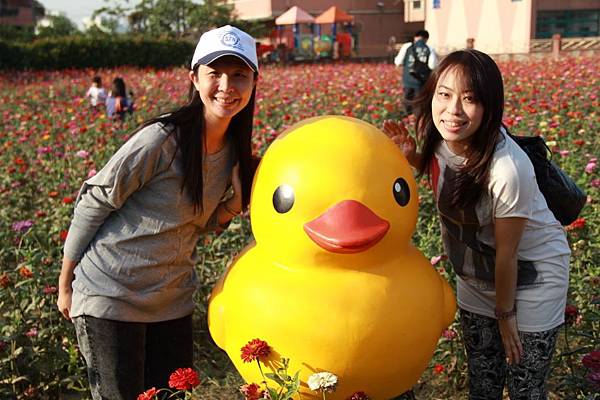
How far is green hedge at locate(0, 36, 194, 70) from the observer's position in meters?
19.2

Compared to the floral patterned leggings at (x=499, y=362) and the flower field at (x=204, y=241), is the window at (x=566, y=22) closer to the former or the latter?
the flower field at (x=204, y=241)

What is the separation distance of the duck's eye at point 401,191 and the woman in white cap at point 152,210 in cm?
45

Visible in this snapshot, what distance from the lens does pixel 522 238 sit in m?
1.99

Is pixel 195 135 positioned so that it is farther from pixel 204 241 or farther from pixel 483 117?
pixel 204 241

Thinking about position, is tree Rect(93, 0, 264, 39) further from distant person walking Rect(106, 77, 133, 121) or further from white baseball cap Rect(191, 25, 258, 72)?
white baseball cap Rect(191, 25, 258, 72)

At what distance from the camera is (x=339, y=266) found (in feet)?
6.24

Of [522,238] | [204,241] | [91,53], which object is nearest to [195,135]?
[522,238]

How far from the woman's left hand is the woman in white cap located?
82 cm

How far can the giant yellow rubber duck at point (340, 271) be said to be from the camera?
1.85 meters

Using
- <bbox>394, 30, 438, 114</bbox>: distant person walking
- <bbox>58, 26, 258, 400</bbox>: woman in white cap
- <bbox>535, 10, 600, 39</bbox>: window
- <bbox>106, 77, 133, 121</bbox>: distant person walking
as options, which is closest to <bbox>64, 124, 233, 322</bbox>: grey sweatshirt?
<bbox>58, 26, 258, 400</bbox>: woman in white cap

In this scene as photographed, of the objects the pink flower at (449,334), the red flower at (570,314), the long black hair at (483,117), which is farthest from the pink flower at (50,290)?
the red flower at (570,314)

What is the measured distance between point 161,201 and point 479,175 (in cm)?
85

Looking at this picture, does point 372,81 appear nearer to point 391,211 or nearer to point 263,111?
point 263,111

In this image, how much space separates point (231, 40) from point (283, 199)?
44 centimetres
